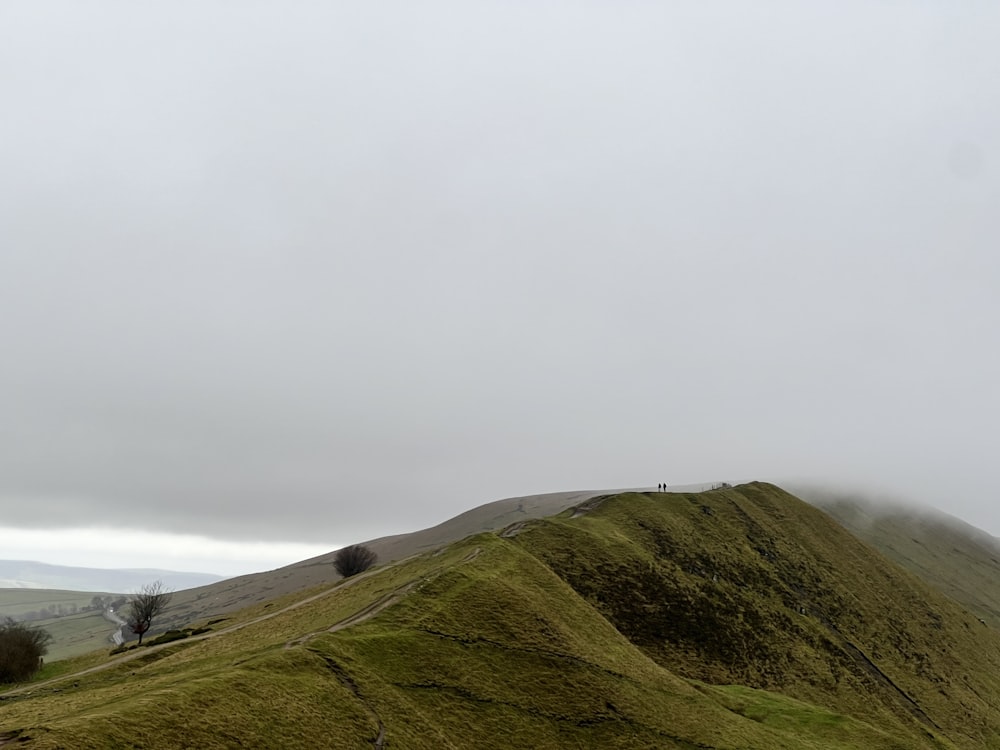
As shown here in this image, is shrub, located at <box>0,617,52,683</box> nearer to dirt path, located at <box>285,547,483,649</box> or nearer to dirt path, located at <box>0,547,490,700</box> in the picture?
dirt path, located at <box>0,547,490,700</box>

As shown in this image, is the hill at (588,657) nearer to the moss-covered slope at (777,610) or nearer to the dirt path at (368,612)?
the moss-covered slope at (777,610)

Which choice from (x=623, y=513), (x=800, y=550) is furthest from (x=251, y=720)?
(x=800, y=550)

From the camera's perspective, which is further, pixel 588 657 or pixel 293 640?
pixel 588 657

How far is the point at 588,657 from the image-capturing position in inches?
1960

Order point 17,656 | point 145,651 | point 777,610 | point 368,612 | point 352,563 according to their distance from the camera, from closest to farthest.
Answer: point 368,612
point 145,651
point 17,656
point 777,610
point 352,563

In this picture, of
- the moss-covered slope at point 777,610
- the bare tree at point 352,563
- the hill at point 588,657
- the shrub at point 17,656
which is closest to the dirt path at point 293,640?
the hill at point 588,657

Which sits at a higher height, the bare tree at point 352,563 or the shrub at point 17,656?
the bare tree at point 352,563

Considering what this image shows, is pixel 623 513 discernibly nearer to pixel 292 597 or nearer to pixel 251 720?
pixel 292 597

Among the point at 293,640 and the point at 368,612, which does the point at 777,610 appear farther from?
the point at 293,640

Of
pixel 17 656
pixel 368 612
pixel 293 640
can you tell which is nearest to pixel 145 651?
pixel 17 656

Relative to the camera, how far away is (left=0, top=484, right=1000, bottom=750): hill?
32.0 meters

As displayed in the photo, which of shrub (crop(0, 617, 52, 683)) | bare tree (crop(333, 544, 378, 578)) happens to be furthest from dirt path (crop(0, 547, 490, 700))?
bare tree (crop(333, 544, 378, 578))

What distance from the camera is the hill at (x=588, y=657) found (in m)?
32.0

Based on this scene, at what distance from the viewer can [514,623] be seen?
5041 cm
